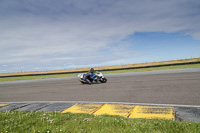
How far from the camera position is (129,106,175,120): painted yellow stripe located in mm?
4404

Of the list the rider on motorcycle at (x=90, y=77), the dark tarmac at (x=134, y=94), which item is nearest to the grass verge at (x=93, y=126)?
the dark tarmac at (x=134, y=94)

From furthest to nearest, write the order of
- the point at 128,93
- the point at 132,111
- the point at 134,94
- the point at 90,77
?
the point at 90,77 → the point at 128,93 → the point at 134,94 → the point at 132,111

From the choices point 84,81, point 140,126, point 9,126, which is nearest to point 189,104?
point 140,126

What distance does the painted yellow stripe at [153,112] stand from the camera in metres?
4.40

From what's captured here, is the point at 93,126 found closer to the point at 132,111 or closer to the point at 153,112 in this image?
the point at 132,111

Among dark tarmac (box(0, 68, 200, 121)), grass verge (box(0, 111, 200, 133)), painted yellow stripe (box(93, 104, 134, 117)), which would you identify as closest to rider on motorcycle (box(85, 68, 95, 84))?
dark tarmac (box(0, 68, 200, 121))

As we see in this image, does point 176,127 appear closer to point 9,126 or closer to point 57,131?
point 57,131

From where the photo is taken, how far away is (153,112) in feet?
15.7

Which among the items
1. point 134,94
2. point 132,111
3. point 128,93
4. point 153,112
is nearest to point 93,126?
point 132,111

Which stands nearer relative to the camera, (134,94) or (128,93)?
(134,94)

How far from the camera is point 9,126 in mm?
4020

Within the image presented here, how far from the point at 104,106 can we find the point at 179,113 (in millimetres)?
2701

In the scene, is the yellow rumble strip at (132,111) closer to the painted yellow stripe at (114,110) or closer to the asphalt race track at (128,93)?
the painted yellow stripe at (114,110)

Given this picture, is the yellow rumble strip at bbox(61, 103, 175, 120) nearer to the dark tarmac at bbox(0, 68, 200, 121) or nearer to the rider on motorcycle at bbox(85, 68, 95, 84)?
the dark tarmac at bbox(0, 68, 200, 121)
